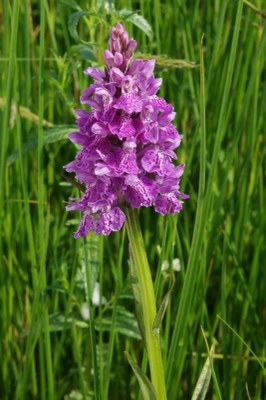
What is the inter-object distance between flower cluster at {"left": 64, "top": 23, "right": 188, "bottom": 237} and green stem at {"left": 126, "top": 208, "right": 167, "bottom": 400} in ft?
0.11

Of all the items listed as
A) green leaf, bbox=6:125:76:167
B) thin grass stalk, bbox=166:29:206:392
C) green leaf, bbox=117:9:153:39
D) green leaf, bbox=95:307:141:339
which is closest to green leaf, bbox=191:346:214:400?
thin grass stalk, bbox=166:29:206:392

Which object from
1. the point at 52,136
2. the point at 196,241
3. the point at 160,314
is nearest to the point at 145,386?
the point at 160,314

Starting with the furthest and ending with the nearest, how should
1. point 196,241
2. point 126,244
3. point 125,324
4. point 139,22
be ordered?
point 126,244 < point 125,324 < point 139,22 < point 196,241

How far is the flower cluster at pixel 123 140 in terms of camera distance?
138cm

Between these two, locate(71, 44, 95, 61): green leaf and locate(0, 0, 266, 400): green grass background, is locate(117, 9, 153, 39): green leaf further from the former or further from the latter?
locate(71, 44, 95, 61): green leaf

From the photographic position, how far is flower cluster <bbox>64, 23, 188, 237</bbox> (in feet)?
4.53

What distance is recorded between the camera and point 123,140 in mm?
1419

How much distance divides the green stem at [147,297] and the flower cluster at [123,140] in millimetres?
34

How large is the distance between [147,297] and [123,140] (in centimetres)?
33

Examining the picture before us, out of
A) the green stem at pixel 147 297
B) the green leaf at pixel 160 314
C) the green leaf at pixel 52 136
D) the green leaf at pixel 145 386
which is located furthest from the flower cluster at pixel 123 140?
the green leaf at pixel 52 136

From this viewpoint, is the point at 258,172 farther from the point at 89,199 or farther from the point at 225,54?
the point at 89,199

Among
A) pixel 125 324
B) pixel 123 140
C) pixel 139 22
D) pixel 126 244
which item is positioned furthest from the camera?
pixel 126 244

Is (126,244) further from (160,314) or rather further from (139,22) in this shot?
(160,314)

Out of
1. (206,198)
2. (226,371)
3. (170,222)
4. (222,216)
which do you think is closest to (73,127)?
(170,222)
